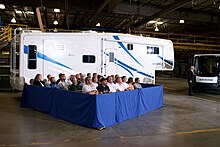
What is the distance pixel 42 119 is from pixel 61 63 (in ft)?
14.8

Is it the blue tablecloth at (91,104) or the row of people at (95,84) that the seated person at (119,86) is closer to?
the row of people at (95,84)

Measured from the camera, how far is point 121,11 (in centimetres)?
1895

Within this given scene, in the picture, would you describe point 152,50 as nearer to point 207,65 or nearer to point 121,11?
point 207,65

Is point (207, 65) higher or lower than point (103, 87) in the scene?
higher

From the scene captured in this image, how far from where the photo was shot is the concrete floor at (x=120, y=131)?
18.6 feet

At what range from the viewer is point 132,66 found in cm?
1301

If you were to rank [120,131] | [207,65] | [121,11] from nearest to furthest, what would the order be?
1. [120,131]
2. [207,65]
3. [121,11]

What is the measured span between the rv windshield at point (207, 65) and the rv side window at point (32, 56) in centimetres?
1054

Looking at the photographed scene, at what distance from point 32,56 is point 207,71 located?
11.1 metres

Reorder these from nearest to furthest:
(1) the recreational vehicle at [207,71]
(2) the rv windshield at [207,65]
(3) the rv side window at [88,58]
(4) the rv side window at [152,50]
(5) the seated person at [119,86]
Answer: (5) the seated person at [119,86], (3) the rv side window at [88,58], (4) the rv side window at [152,50], (1) the recreational vehicle at [207,71], (2) the rv windshield at [207,65]

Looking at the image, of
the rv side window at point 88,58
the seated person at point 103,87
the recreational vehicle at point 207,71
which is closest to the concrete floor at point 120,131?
the seated person at point 103,87

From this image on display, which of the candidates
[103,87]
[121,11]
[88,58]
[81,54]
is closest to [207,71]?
[121,11]

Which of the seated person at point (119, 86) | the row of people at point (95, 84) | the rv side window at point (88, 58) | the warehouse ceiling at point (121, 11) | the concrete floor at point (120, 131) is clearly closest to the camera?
the concrete floor at point (120, 131)

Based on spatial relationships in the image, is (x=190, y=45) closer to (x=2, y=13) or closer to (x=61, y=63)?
(x=61, y=63)
